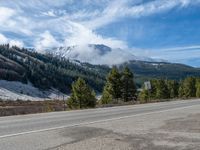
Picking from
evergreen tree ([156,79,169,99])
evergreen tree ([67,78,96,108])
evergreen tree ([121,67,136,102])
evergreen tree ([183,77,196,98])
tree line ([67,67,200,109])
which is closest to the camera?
evergreen tree ([67,78,96,108])

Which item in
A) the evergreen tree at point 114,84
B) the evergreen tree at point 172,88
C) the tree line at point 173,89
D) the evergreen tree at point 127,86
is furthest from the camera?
the evergreen tree at point 172,88

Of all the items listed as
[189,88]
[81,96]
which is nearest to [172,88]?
[189,88]

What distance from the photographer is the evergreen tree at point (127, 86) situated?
63.2 m

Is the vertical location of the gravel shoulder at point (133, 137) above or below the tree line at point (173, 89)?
below

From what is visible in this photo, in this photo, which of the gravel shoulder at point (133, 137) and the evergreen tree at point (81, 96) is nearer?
the gravel shoulder at point (133, 137)

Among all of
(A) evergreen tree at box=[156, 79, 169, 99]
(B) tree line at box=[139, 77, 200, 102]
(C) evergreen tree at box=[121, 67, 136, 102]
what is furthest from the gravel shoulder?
(A) evergreen tree at box=[156, 79, 169, 99]

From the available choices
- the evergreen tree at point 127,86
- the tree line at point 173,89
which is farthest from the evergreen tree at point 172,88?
the evergreen tree at point 127,86

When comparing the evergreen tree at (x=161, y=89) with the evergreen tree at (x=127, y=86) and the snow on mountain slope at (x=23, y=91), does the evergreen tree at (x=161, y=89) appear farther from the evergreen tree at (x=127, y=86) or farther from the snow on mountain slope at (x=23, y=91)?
the snow on mountain slope at (x=23, y=91)

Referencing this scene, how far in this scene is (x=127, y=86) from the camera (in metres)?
63.5

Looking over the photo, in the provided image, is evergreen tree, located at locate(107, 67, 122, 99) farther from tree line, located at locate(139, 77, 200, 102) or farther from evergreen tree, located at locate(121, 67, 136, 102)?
tree line, located at locate(139, 77, 200, 102)

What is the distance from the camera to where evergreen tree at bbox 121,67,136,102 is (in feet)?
207

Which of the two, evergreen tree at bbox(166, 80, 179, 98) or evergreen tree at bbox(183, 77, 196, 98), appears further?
evergreen tree at bbox(166, 80, 179, 98)

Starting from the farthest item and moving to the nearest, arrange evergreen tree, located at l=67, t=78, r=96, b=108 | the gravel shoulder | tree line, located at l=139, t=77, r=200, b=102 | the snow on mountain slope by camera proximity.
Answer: the snow on mountain slope
tree line, located at l=139, t=77, r=200, b=102
evergreen tree, located at l=67, t=78, r=96, b=108
the gravel shoulder

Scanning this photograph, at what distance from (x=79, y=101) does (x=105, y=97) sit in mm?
12086
